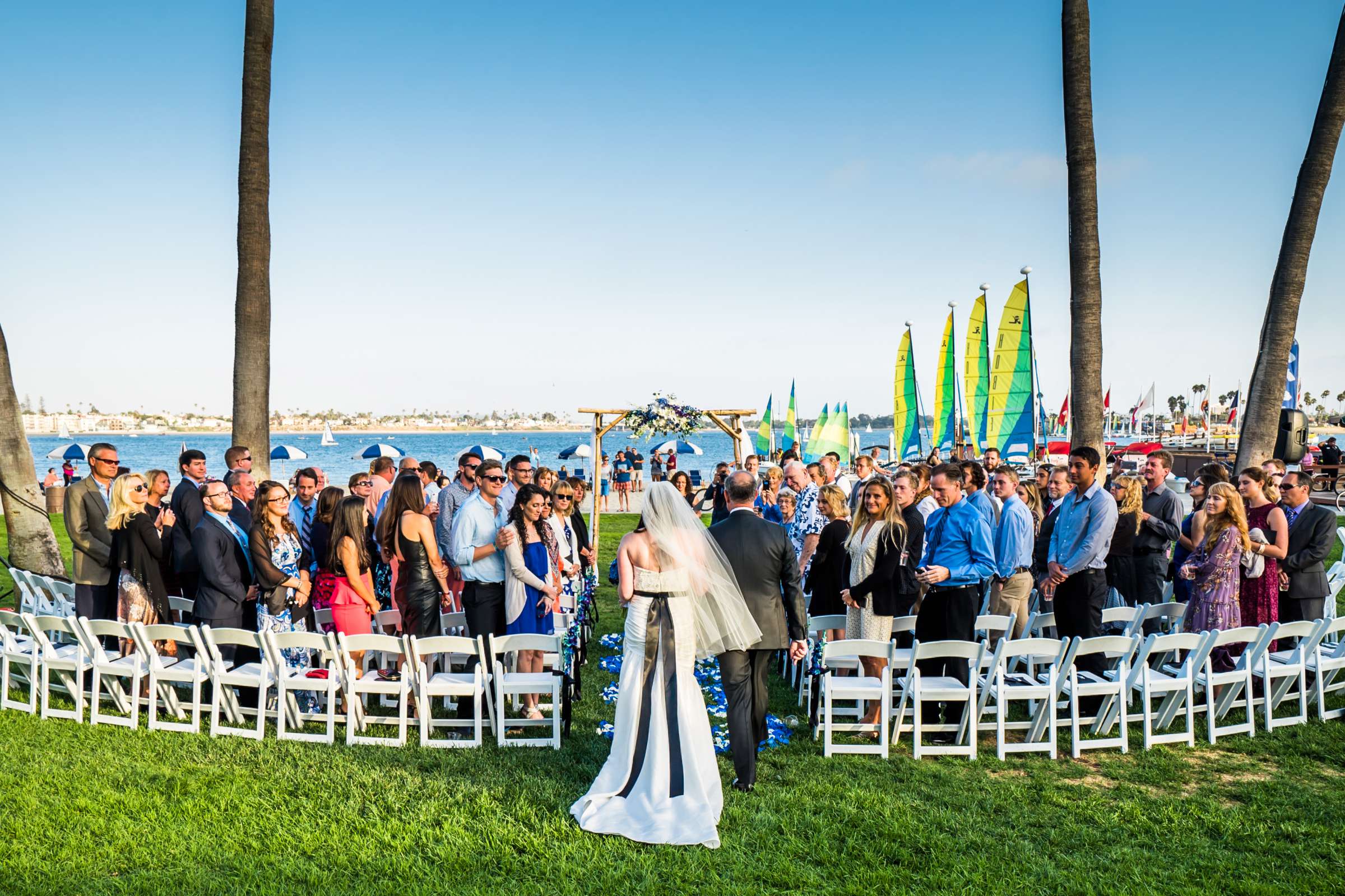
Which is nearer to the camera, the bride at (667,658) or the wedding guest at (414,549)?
the bride at (667,658)

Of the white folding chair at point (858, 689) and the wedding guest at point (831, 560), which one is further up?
the wedding guest at point (831, 560)

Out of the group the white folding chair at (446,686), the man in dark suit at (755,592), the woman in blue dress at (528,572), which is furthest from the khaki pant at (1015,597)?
the white folding chair at (446,686)

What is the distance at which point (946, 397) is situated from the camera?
89.9 ft

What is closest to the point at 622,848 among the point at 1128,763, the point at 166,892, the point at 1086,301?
the point at 166,892

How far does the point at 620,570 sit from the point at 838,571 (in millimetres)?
2951

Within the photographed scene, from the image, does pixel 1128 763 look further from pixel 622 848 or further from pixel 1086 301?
pixel 1086 301

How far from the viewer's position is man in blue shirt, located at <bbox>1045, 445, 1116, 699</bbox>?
6.91 metres

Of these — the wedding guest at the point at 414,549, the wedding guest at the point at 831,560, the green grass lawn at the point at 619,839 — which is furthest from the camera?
the wedding guest at the point at 831,560

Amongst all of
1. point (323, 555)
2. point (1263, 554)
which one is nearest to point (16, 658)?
point (323, 555)

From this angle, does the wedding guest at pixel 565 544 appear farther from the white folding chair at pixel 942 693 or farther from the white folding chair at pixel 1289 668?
the white folding chair at pixel 1289 668

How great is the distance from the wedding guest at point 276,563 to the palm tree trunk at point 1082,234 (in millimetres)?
8300

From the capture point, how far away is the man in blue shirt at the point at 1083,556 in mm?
6906

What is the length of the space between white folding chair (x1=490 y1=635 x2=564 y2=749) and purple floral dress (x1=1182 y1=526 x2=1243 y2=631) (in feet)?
17.0

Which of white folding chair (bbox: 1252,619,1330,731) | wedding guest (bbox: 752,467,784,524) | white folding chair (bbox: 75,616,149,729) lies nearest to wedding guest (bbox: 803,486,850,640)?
white folding chair (bbox: 1252,619,1330,731)
